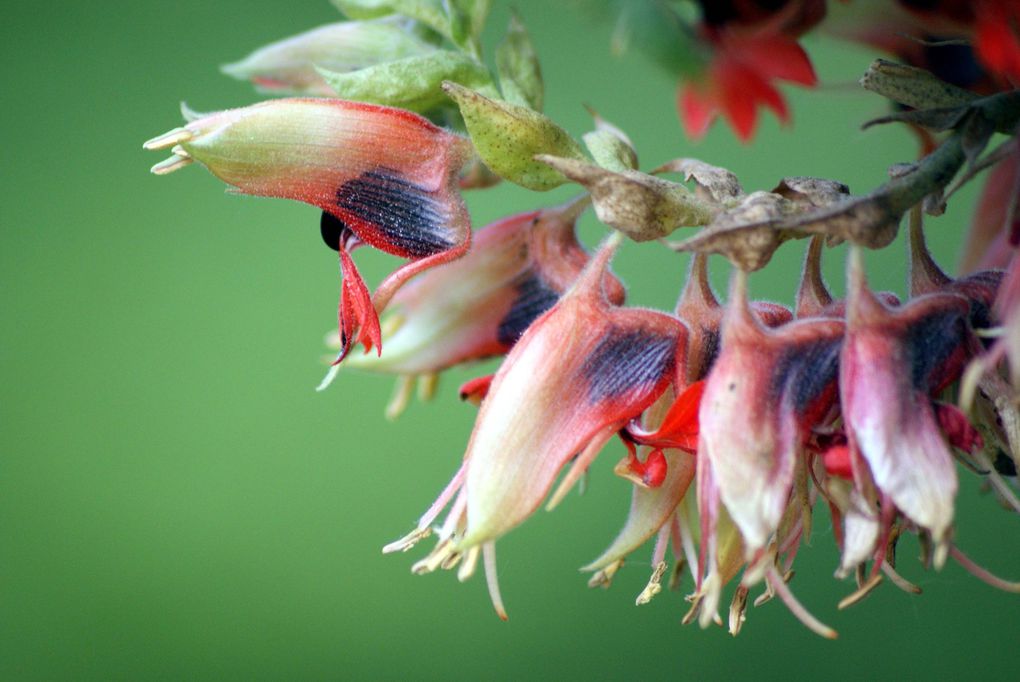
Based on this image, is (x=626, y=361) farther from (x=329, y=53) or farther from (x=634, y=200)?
(x=329, y=53)

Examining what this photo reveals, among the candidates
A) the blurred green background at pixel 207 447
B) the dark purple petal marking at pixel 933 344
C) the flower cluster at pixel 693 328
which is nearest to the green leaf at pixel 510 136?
the flower cluster at pixel 693 328

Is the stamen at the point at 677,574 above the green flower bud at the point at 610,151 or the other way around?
the other way around

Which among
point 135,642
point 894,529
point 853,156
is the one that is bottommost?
point 135,642

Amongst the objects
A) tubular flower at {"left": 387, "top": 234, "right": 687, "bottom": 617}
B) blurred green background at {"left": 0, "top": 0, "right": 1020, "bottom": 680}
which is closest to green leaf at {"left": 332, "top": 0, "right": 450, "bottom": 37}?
tubular flower at {"left": 387, "top": 234, "right": 687, "bottom": 617}

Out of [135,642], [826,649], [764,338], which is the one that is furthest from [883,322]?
[135,642]

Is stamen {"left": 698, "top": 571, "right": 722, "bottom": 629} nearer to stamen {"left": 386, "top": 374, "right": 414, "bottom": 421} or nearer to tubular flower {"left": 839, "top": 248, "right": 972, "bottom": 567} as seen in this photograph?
tubular flower {"left": 839, "top": 248, "right": 972, "bottom": 567}

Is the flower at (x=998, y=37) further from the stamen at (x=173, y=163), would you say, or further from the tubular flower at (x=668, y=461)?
the stamen at (x=173, y=163)

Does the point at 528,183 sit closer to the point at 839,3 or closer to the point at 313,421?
the point at 839,3

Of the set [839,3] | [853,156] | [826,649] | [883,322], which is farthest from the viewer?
[826,649]
